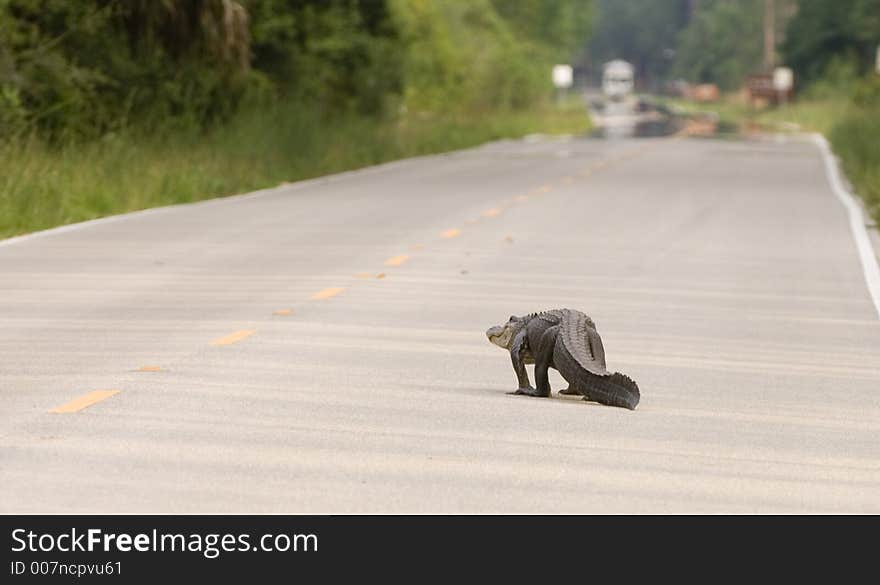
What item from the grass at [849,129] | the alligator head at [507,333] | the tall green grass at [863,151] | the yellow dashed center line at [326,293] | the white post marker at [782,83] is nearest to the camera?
the alligator head at [507,333]

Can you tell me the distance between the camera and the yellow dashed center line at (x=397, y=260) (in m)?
21.4

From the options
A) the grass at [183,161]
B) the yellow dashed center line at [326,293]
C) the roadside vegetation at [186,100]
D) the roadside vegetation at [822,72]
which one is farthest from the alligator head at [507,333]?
the roadside vegetation at [822,72]

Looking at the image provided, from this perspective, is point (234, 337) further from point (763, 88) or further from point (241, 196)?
point (763, 88)

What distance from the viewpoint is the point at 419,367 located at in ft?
44.4

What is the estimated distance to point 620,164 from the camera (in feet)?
165

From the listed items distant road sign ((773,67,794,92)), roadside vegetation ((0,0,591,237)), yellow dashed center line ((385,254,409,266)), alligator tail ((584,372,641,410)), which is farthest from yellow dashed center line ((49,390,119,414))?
distant road sign ((773,67,794,92))

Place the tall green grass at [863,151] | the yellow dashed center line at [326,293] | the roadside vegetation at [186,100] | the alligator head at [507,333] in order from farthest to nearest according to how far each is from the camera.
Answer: the tall green grass at [863,151]
the roadside vegetation at [186,100]
the yellow dashed center line at [326,293]
the alligator head at [507,333]

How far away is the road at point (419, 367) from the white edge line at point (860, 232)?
0.68 ft

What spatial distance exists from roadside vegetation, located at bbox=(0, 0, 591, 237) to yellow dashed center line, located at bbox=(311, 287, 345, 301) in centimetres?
701

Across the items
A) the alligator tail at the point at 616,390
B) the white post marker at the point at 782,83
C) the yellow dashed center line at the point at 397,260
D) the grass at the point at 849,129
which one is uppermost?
the alligator tail at the point at 616,390

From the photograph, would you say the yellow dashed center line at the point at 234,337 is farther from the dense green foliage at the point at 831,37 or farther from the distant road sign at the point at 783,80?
the distant road sign at the point at 783,80

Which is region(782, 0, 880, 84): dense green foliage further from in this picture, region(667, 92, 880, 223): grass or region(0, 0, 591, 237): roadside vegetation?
region(0, 0, 591, 237): roadside vegetation

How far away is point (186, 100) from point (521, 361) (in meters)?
28.9
